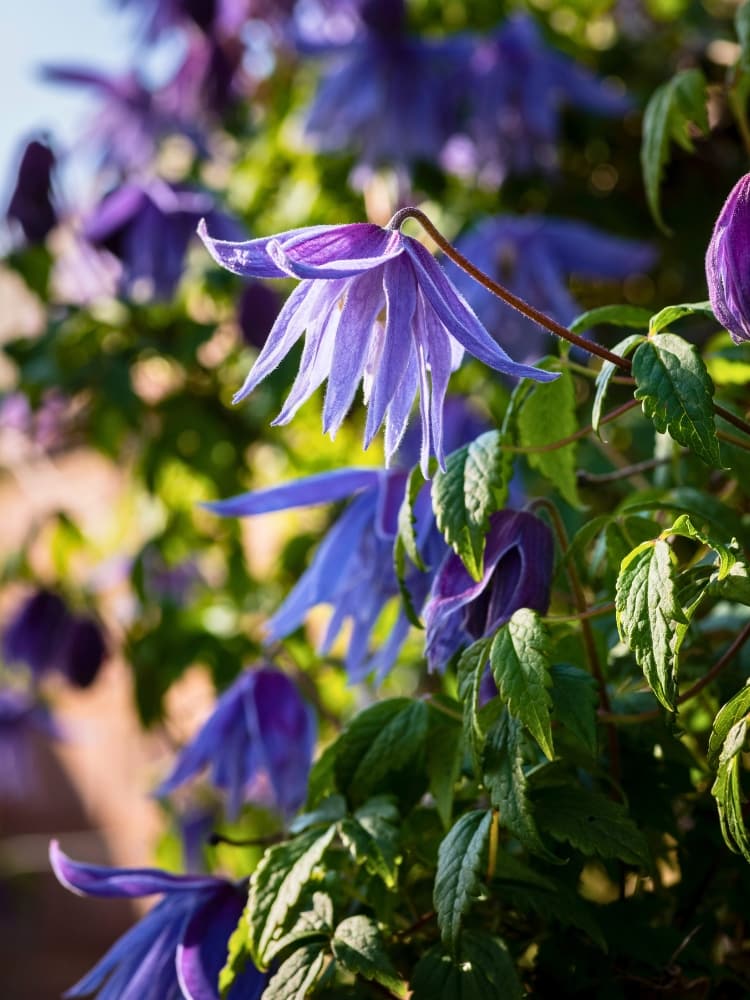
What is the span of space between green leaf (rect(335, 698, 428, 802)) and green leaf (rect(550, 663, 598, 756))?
0.11 meters

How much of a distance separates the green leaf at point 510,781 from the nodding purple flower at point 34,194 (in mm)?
1190

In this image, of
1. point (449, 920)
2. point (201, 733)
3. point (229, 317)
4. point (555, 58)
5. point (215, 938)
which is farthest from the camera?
point (229, 317)

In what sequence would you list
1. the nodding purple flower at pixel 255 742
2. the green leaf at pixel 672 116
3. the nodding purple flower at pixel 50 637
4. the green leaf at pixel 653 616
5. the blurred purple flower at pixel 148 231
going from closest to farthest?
the green leaf at pixel 653 616 → the green leaf at pixel 672 116 → the nodding purple flower at pixel 255 742 → the blurred purple flower at pixel 148 231 → the nodding purple flower at pixel 50 637

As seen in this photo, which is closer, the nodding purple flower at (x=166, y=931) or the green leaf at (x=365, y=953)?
the green leaf at (x=365, y=953)

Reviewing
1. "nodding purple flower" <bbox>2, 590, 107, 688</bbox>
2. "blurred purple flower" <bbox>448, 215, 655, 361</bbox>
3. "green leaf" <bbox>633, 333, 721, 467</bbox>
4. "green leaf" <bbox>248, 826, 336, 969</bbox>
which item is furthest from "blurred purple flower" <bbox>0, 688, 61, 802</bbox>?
"green leaf" <bbox>633, 333, 721, 467</bbox>

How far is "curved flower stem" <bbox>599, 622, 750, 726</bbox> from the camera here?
2.06ft

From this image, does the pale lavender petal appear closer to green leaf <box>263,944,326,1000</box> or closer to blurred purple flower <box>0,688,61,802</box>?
green leaf <box>263,944,326,1000</box>

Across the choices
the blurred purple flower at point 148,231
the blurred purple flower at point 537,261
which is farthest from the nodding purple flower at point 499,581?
the blurred purple flower at point 148,231

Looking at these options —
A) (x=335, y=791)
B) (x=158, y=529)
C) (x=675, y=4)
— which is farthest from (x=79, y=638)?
(x=675, y=4)

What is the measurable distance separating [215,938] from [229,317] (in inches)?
45.0

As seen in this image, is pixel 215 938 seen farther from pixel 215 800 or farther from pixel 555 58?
pixel 555 58

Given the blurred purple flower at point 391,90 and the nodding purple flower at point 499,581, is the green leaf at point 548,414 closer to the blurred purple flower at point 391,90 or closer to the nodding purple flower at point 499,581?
the nodding purple flower at point 499,581

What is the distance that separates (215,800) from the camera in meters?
1.77

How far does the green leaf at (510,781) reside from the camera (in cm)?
57
